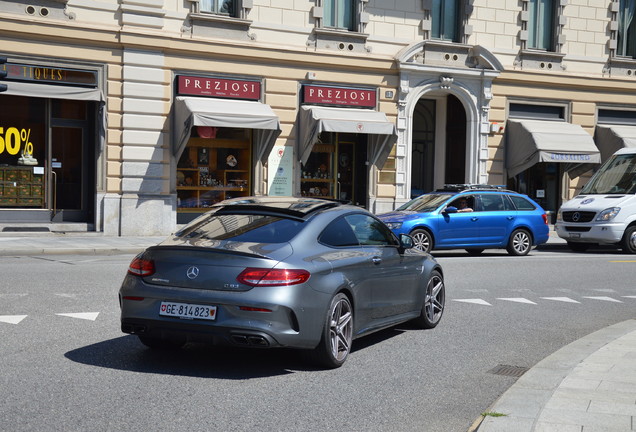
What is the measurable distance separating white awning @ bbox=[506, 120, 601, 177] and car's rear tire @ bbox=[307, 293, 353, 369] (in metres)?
20.0

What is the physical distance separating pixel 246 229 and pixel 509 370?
264 cm

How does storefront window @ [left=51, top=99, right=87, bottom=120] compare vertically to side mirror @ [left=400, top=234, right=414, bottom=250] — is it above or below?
above

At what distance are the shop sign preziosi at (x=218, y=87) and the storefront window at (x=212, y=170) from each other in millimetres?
966

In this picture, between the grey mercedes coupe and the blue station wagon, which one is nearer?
the grey mercedes coupe

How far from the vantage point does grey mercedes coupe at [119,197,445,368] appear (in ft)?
22.5

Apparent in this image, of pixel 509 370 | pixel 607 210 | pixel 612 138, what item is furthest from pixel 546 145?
pixel 509 370

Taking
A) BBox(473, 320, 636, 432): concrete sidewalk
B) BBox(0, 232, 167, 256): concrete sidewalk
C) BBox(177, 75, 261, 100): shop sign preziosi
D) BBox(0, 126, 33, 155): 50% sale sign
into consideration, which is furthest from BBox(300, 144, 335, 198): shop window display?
BBox(473, 320, 636, 432): concrete sidewalk

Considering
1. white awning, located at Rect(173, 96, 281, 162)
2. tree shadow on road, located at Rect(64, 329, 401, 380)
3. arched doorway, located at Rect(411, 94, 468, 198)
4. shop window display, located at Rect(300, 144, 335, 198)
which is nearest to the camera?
tree shadow on road, located at Rect(64, 329, 401, 380)

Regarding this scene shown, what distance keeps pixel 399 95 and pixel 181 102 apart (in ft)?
22.6

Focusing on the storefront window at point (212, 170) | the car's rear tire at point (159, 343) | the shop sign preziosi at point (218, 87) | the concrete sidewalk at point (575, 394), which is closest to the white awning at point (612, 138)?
the shop sign preziosi at point (218, 87)

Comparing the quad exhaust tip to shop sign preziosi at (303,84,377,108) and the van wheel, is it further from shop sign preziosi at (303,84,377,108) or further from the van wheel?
shop sign preziosi at (303,84,377,108)

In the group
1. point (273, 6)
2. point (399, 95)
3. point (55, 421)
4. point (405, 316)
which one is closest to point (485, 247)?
point (399, 95)

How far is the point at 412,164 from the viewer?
28.1m

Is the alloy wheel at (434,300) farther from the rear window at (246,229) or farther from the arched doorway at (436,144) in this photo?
the arched doorway at (436,144)
